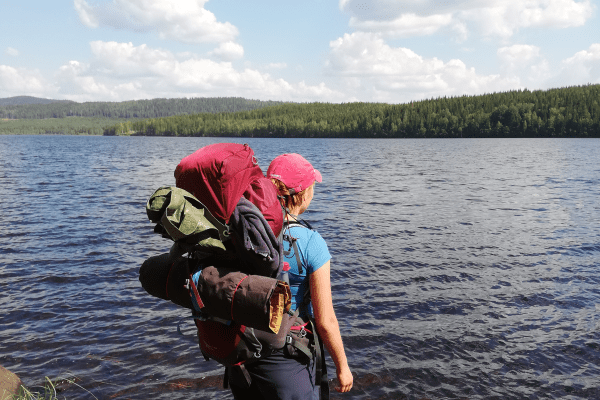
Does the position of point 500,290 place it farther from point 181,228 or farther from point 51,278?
point 51,278

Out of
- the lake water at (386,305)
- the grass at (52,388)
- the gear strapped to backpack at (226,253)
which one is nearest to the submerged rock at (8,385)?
the grass at (52,388)

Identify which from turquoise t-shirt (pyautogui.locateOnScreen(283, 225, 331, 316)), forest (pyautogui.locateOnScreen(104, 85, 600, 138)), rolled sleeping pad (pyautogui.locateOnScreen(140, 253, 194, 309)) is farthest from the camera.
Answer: forest (pyautogui.locateOnScreen(104, 85, 600, 138))

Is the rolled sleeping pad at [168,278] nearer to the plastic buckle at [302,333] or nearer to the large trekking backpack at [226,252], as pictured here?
the large trekking backpack at [226,252]

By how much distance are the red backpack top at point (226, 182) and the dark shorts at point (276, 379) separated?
0.96 m

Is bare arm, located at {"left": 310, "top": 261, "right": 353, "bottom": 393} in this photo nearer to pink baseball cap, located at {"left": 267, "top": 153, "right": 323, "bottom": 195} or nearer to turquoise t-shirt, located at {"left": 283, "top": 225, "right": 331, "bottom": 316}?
turquoise t-shirt, located at {"left": 283, "top": 225, "right": 331, "bottom": 316}

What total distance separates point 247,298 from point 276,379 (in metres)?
0.89

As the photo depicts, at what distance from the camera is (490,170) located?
46594 mm

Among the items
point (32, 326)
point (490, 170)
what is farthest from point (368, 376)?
point (490, 170)

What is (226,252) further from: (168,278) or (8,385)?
(8,385)

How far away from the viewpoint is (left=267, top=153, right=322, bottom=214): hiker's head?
11.0ft

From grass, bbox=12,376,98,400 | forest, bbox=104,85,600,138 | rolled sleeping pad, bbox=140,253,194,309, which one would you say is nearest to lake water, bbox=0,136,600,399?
grass, bbox=12,376,98,400

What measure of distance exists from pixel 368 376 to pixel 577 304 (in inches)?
242

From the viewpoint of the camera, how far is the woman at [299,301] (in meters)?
3.16

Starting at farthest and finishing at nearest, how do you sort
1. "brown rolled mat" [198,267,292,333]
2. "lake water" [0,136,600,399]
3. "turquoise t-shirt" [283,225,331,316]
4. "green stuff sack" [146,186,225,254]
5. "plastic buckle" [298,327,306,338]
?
"lake water" [0,136,600,399], "plastic buckle" [298,327,306,338], "turquoise t-shirt" [283,225,331,316], "brown rolled mat" [198,267,292,333], "green stuff sack" [146,186,225,254]
